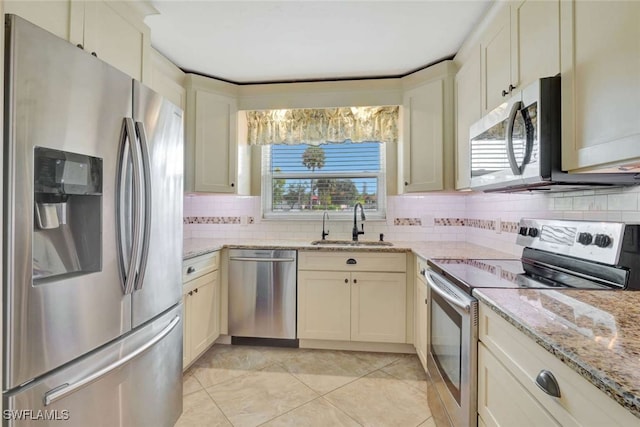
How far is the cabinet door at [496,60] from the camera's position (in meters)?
1.59

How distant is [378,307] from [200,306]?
4.55 ft

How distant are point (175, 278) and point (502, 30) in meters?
2.16

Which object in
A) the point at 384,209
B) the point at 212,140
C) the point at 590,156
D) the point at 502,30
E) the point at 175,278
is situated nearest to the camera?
the point at 590,156

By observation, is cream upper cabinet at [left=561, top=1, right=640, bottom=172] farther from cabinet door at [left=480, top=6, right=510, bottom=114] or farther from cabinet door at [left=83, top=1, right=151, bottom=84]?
cabinet door at [left=83, top=1, right=151, bottom=84]

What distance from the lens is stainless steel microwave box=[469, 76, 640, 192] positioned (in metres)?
1.14

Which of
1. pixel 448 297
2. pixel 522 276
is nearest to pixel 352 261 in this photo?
pixel 448 297

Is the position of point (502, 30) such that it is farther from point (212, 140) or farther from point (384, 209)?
point (212, 140)

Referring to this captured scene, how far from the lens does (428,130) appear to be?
248 cm

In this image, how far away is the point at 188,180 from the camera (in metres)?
2.56

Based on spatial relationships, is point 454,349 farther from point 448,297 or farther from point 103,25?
point 103,25

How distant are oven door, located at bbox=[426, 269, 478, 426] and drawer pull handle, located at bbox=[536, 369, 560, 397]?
426 millimetres

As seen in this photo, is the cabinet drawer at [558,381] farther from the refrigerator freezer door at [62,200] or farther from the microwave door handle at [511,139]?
the refrigerator freezer door at [62,200]

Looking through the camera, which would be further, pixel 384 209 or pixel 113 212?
pixel 384 209

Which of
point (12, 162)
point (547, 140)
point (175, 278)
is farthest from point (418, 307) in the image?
point (12, 162)
